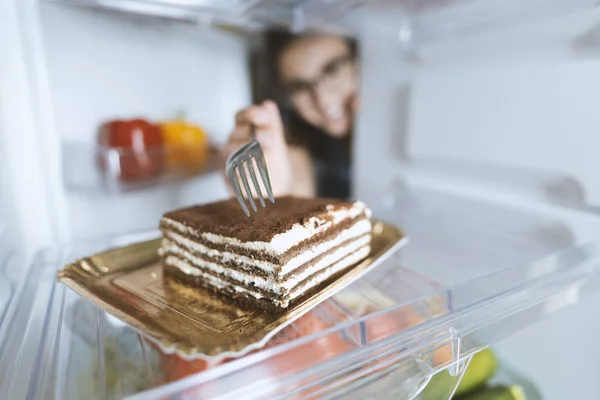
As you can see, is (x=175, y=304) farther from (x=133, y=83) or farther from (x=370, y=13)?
(x=370, y=13)

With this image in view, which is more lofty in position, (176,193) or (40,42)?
(40,42)

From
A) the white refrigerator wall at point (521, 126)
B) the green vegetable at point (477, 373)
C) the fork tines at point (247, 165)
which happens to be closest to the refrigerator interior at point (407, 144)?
the white refrigerator wall at point (521, 126)

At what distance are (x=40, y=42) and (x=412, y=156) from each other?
0.96m

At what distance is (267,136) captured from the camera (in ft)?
2.88

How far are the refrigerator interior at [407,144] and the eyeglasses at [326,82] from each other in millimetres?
74

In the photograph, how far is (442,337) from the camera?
52 centimetres

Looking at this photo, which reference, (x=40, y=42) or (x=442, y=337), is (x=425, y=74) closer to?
(x=442, y=337)

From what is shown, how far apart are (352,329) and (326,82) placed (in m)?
0.92

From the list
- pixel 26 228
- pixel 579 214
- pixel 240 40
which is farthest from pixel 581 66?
pixel 26 228

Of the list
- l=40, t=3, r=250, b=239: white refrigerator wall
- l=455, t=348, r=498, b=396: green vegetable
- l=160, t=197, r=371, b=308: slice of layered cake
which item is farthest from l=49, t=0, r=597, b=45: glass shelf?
l=455, t=348, r=498, b=396: green vegetable

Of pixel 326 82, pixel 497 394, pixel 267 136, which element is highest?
pixel 326 82

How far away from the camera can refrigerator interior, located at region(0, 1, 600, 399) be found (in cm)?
57

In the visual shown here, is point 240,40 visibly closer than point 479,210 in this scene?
No

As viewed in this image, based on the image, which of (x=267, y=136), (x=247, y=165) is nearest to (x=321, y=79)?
(x=267, y=136)
